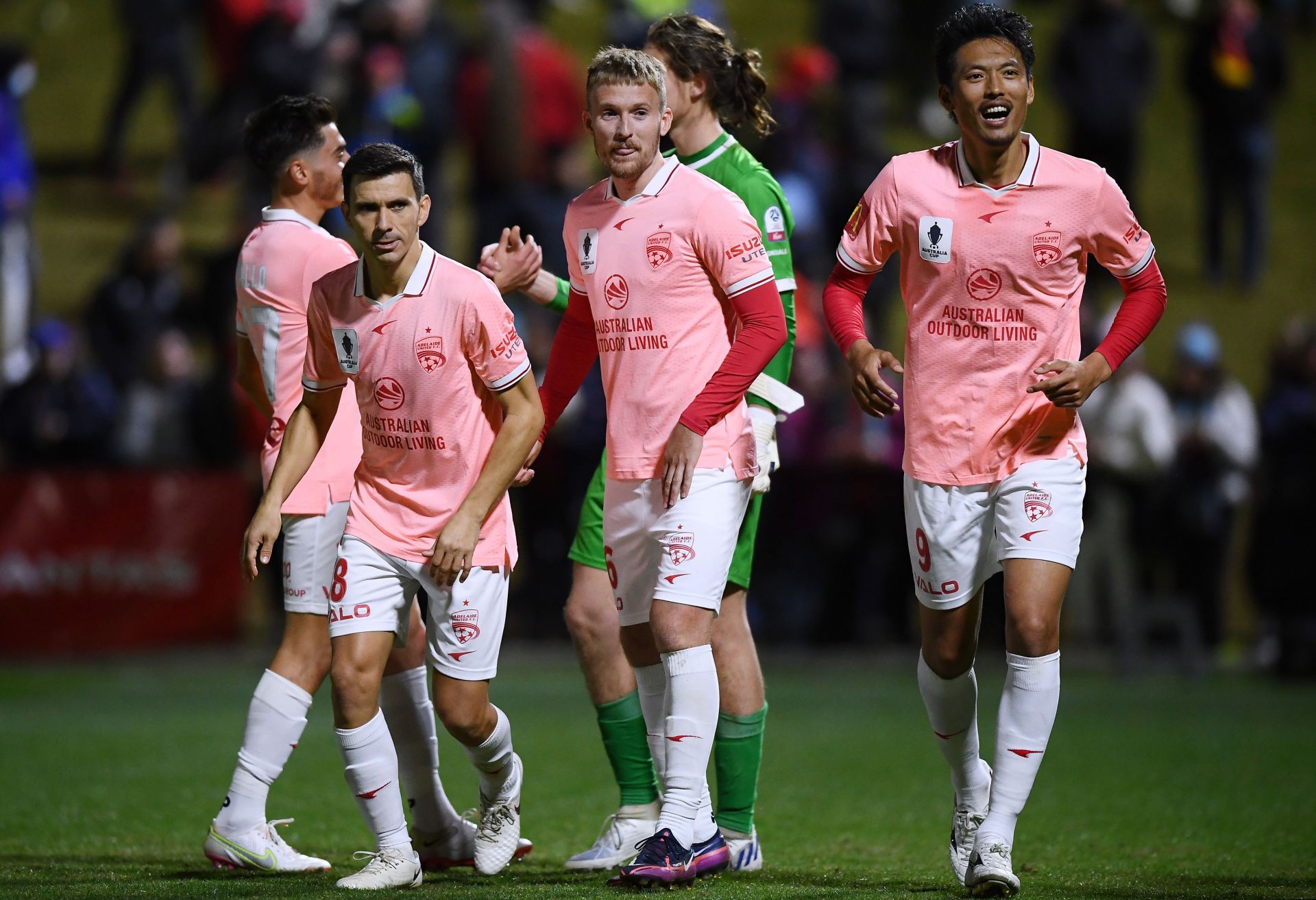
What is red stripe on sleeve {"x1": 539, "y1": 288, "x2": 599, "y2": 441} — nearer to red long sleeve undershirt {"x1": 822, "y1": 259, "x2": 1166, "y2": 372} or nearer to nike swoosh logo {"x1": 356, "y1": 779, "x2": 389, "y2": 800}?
red long sleeve undershirt {"x1": 822, "y1": 259, "x2": 1166, "y2": 372}

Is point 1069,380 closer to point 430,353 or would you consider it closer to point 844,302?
point 844,302

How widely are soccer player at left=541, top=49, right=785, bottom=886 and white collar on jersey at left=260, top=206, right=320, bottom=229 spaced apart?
3.65 feet

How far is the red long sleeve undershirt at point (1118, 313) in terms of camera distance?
5.42m

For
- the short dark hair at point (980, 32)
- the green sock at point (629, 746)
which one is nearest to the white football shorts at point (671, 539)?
the green sock at point (629, 746)

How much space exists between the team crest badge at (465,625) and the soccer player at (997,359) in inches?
54.3

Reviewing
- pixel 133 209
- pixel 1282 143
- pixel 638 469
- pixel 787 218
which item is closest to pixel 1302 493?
pixel 787 218

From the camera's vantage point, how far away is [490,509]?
5.36m

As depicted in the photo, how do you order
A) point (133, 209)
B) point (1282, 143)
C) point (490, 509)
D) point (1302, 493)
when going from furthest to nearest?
point (1282, 143)
point (133, 209)
point (1302, 493)
point (490, 509)

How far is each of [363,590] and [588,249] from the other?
133 cm

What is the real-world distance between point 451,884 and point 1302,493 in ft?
29.1

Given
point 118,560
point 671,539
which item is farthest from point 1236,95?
point 671,539

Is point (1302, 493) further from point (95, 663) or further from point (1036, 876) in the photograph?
point (95, 663)

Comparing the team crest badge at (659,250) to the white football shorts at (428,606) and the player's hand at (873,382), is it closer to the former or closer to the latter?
the player's hand at (873,382)

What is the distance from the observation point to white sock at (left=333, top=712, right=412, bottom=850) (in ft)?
17.3
